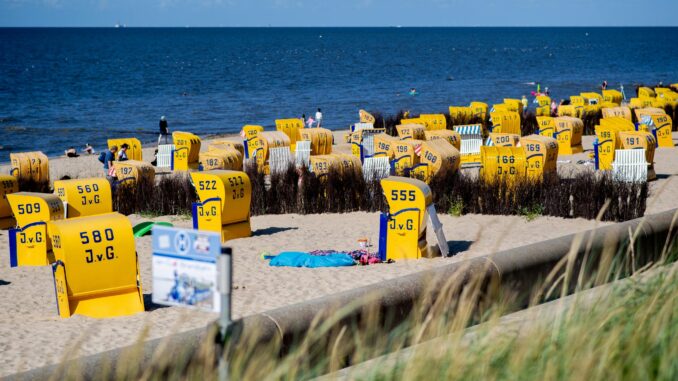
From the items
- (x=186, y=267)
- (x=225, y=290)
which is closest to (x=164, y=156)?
(x=186, y=267)

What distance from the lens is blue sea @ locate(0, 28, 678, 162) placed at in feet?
172

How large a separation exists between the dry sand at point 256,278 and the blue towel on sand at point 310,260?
18 cm

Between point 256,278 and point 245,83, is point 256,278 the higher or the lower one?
the lower one

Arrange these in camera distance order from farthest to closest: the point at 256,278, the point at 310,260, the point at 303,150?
the point at 303,150 < the point at 310,260 < the point at 256,278

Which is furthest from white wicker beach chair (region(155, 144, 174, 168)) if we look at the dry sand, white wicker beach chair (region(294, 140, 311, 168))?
the dry sand

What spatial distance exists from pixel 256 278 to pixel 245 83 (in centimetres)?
7297

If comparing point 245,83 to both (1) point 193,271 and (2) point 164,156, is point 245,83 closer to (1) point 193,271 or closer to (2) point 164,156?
(2) point 164,156

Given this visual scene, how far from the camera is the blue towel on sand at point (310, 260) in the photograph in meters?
13.3

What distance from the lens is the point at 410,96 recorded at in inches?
2783

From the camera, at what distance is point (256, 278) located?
1277 cm

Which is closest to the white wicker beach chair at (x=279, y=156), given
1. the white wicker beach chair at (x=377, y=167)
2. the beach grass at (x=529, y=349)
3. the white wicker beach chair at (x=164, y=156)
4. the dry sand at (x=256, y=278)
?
the white wicker beach chair at (x=377, y=167)

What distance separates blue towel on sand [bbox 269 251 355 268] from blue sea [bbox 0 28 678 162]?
88.2 feet

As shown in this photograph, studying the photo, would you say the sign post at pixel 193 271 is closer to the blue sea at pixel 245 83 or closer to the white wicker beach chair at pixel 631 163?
the white wicker beach chair at pixel 631 163

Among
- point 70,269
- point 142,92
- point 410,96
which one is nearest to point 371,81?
point 410,96
